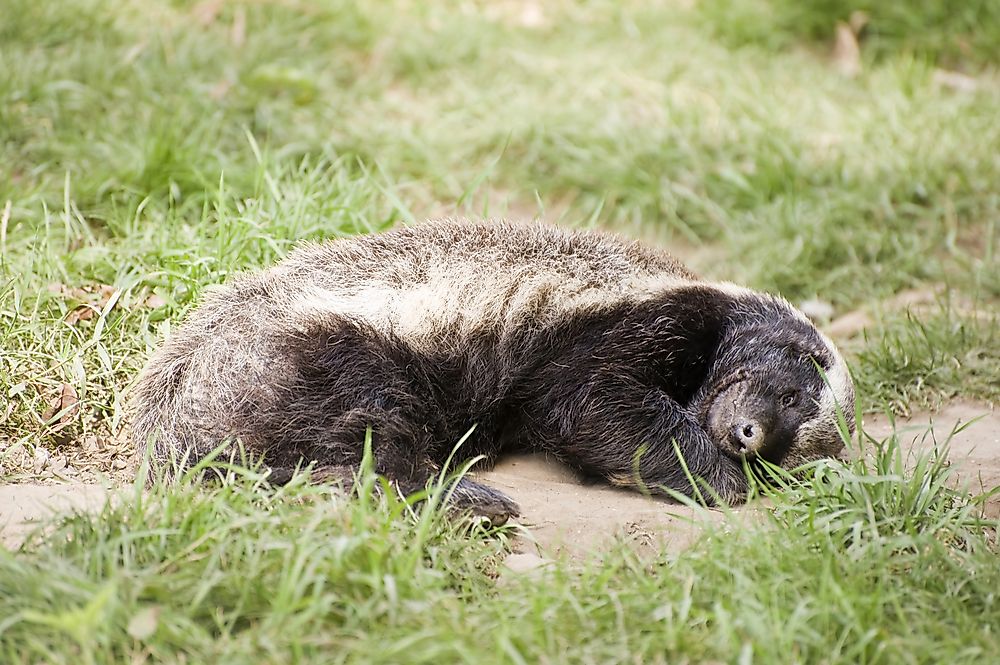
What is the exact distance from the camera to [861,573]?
3.22 m

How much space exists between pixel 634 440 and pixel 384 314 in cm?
112

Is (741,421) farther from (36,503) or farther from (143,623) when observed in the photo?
(36,503)

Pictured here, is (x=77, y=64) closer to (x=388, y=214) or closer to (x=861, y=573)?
(x=388, y=214)

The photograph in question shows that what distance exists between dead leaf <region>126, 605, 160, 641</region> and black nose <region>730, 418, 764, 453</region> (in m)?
2.41

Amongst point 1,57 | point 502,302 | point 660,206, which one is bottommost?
point 660,206

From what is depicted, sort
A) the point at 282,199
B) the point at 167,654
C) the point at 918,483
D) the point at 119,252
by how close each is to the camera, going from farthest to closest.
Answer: the point at 282,199
the point at 119,252
the point at 918,483
the point at 167,654

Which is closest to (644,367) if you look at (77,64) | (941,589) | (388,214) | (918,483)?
(918,483)

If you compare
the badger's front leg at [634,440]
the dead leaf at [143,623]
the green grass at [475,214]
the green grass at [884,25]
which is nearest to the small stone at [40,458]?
the green grass at [475,214]

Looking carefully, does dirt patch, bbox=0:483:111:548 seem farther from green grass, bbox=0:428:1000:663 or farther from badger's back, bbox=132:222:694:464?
badger's back, bbox=132:222:694:464

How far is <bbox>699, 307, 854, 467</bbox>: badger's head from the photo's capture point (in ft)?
14.4

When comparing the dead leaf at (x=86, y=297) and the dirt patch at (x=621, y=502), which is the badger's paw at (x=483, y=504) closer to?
the dirt patch at (x=621, y=502)

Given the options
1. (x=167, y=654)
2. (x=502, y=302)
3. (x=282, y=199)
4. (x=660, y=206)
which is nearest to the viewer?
(x=167, y=654)

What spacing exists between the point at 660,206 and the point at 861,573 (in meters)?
4.05

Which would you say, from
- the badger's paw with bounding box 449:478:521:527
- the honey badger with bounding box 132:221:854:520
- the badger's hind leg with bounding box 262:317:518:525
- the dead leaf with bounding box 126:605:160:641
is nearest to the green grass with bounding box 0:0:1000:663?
the dead leaf with bounding box 126:605:160:641
